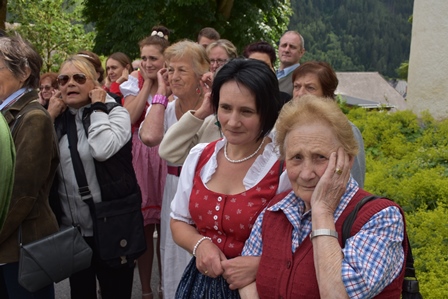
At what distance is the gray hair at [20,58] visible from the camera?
3.31 m

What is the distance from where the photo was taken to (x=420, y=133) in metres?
7.51

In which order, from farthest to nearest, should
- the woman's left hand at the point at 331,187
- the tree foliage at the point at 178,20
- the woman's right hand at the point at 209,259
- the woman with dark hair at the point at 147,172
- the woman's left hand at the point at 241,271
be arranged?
the tree foliage at the point at 178,20 < the woman with dark hair at the point at 147,172 < the woman's right hand at the point at 209,259 < the woman's left hand at the point at 241,271 < the woman's left hand at the point at 331,187

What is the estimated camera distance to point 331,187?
225cm

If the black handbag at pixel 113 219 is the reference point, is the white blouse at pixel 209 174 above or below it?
above

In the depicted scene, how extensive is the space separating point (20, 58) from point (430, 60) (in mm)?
6560

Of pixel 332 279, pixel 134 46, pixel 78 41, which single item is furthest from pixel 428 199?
pixel 78 41

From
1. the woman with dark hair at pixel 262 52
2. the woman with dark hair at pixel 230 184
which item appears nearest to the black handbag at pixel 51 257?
the woman with dark hair at pixel 230 184

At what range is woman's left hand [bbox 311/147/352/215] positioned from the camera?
2236 millimetres

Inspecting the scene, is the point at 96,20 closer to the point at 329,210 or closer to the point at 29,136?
the point at 29,136

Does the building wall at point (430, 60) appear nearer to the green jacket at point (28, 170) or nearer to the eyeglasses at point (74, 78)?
the eyeglasses at point (74, 78)

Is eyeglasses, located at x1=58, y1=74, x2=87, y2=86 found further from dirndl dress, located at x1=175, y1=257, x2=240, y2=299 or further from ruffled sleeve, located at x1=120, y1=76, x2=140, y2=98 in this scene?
dirndl dress, located at x1=175, y1=257, x2=240, y2=299

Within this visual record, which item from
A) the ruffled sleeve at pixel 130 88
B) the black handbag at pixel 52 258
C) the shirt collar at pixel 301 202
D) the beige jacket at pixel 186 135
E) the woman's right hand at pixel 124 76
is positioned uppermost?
the woman's right hand at pixel 124 76

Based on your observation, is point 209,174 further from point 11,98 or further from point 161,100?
point 161,100

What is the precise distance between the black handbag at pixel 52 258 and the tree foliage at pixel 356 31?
41.6 m
